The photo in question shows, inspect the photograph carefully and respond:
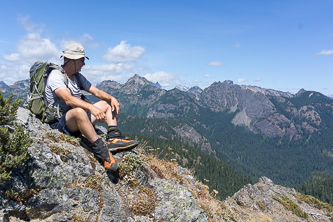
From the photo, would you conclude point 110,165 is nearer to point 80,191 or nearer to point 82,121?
point 80,191

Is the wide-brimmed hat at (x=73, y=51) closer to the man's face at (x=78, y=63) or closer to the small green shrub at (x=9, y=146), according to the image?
the man's face at (x=78, y=63)

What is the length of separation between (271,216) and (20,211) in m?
17.3

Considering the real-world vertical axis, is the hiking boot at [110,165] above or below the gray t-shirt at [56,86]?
below

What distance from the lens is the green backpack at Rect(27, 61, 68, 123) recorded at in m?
7.19

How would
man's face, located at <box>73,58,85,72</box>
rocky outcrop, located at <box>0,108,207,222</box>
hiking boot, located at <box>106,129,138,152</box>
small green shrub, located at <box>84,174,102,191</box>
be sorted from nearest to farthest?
1. rocky outcrop, located at <box>0,108,207,222</box>
2. small green shrub, located at <box>84,174,102,191</box>
3. man's face, located at <box>73,58,85,72</box>
4. hiking boot, located at <box>106,129,138,152</box>

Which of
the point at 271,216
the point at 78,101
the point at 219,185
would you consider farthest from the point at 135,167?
the point at 219,185

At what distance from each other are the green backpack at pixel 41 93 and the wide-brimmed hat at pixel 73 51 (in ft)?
2.03

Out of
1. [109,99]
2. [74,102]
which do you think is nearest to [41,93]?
[74,102]

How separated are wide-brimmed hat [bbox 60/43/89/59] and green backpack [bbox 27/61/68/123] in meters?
0.62

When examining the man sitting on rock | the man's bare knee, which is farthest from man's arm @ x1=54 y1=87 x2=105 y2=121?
the man's bare knee

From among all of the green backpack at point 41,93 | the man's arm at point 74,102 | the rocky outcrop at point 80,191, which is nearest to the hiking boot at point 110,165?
the rocky outcrop at point 80,191

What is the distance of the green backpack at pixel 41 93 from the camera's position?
719 centimetres

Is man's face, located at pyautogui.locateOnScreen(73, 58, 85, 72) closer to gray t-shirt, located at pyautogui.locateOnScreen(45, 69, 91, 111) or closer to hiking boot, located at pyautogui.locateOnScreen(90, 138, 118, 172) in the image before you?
gray t-shirt, located at pyautogui.locateOnScreen(45, 69, 91, 111)

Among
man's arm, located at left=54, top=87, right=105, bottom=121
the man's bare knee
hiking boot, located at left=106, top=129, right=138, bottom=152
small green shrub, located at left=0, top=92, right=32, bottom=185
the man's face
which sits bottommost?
hiking boot, located at left=106, top=129, right=138, bottom=152
